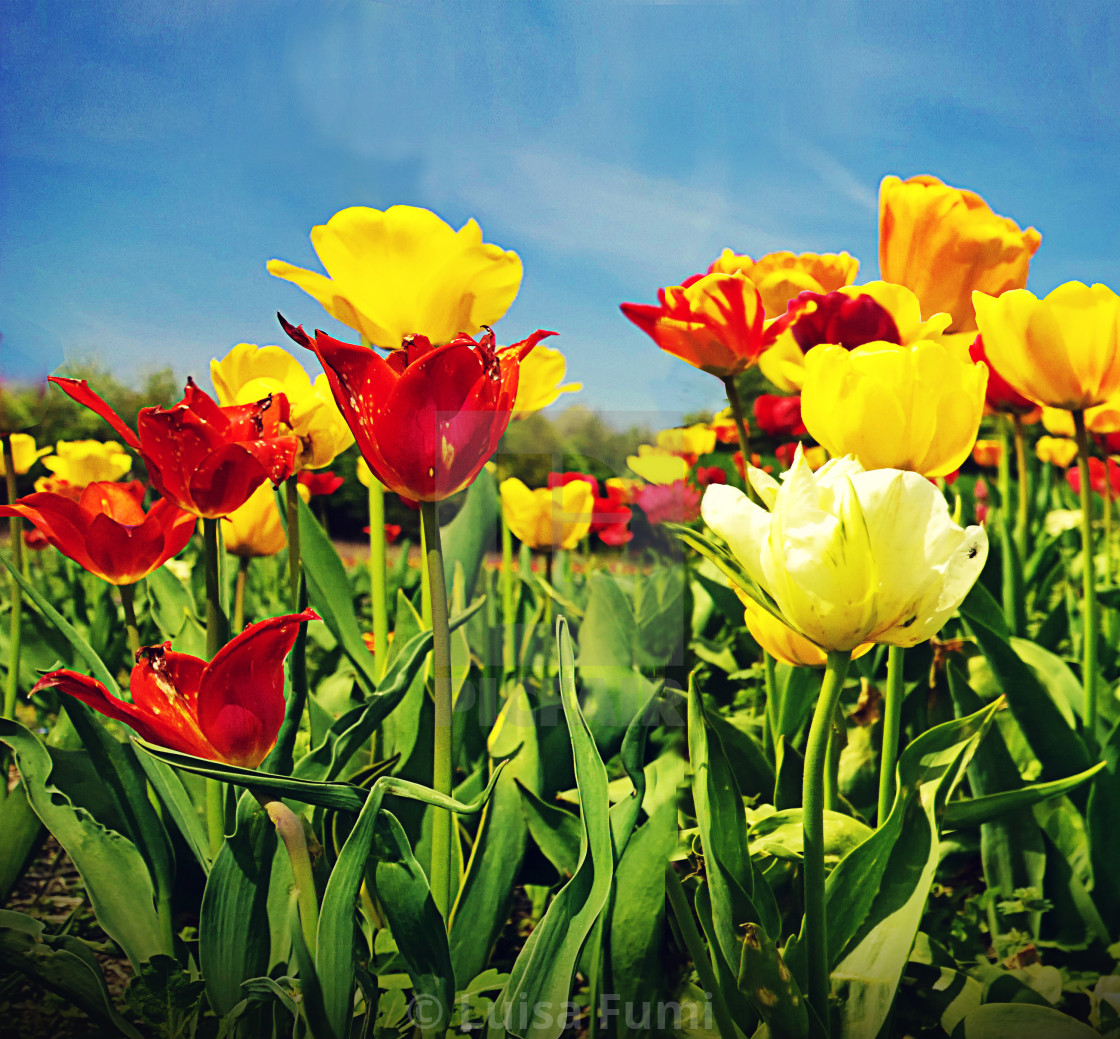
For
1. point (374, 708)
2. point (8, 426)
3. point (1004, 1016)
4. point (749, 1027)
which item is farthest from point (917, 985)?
point (8, 426)

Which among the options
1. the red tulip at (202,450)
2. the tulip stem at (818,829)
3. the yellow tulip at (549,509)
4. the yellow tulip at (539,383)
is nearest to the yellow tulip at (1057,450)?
the yellow tulip at (549,509)

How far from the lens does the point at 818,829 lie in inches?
22.5

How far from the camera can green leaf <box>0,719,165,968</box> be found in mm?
824

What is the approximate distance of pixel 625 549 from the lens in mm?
1434

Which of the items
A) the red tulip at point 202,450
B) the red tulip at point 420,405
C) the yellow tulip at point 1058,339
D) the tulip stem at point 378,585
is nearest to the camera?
the red tulip at point 420,405

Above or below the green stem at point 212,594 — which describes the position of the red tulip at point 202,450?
above

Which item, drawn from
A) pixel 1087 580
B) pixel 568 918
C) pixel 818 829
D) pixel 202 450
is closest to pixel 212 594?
pixel 202 450

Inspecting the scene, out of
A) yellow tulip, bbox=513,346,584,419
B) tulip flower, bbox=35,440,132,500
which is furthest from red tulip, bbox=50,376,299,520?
tulip flower, bbox=35,440,132,500

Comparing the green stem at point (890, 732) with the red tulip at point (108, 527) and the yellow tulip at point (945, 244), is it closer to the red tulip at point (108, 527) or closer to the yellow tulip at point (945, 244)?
the yellow tulip at point (945, 244)

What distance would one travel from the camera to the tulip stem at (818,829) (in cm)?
53

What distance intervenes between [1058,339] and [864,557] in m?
0.49

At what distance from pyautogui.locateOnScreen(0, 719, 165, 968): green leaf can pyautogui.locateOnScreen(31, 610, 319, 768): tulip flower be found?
1.04 ft

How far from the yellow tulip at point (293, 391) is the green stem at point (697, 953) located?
0.50m

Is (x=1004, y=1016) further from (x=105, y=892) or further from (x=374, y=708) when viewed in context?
(x=105, y=892)
